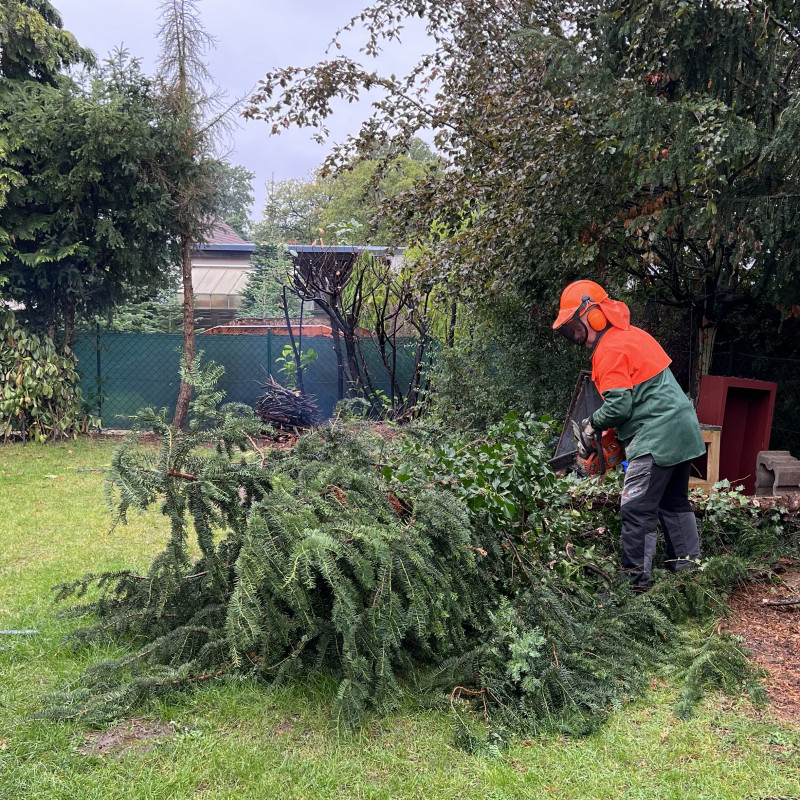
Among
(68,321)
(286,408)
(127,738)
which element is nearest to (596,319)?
(127,738)

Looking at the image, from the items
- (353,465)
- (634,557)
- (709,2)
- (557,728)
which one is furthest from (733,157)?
(557,728)

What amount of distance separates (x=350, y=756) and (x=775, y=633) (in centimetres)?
242

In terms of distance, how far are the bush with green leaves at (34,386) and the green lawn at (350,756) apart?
747 cm

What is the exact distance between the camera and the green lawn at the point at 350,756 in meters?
2.40

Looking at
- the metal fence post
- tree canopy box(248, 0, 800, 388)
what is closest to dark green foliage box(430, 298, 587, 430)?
tree canopy box(248, 0, 800, 388)

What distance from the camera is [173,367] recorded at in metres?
11.9

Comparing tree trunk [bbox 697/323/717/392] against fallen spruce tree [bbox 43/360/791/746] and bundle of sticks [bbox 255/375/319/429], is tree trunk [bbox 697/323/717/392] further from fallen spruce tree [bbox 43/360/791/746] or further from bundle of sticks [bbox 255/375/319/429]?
bundle of sticks [bbox 255/375/319/429]

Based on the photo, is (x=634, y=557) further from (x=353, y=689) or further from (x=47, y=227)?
(x=47, y=227)

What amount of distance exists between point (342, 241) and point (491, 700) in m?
14.7

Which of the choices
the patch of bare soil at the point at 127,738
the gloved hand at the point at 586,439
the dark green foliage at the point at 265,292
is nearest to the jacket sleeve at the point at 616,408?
the gloved hand at the point at 586,439

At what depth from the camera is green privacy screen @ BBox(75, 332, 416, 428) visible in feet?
38.3

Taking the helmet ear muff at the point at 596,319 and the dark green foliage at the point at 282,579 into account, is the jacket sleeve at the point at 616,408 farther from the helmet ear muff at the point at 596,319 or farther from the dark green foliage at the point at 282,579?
the dark green foliage at the point at 282,579

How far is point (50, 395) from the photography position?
395 inches

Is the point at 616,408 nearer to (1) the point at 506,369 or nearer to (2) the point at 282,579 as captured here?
(2) the point at 282,579
